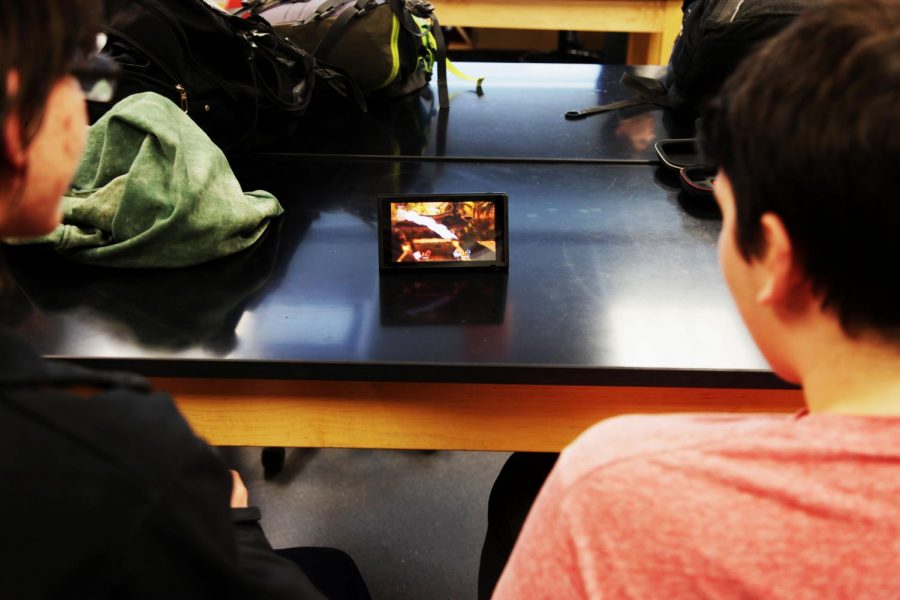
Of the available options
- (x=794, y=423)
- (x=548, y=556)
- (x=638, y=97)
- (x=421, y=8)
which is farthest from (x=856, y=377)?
(x=421, y=8)

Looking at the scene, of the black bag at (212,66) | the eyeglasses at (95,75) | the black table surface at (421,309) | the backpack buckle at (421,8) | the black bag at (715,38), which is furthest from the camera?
the backpack buckle at (421,8)

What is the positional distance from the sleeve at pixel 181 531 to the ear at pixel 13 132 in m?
0.19

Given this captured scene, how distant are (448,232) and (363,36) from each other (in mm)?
728

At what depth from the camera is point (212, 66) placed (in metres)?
1.28

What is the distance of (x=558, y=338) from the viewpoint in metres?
0.85

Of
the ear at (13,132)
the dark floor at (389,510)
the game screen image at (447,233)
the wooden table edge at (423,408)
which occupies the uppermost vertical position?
the ear at (13,132)

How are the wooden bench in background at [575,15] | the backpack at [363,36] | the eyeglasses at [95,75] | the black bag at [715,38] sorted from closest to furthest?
the eyeglasses at [95,75]
the black bag at [715,38]
the backpack at [363,36]
the wooden bench in background at [575,15]

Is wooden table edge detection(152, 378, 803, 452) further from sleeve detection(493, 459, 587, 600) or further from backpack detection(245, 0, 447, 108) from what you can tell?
backpack detection(245, 0, 447, 108)

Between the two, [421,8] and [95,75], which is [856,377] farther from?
[421,8]

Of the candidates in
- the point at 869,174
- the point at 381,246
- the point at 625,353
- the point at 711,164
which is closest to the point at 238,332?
the point at 381,246

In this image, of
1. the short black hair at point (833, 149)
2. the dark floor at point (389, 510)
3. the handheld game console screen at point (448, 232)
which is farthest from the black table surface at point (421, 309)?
the dark floor at point (389, 510)

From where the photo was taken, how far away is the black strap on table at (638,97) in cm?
157

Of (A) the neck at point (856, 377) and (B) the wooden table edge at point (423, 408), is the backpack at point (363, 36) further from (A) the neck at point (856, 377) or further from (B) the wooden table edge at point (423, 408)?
(A) the neck at point (856, 377)

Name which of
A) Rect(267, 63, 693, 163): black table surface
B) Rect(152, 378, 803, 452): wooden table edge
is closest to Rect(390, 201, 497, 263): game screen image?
Rect(152, 378, 803, 452): wooden table edge
